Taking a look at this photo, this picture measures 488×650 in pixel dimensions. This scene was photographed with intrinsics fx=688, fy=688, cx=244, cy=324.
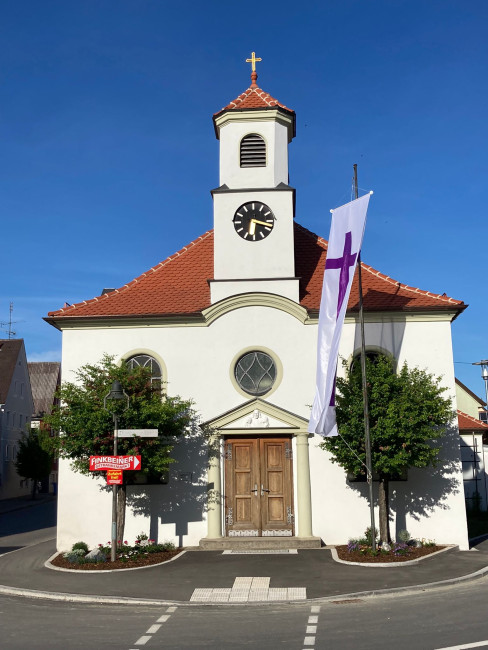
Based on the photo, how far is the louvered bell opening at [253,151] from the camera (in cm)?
2150

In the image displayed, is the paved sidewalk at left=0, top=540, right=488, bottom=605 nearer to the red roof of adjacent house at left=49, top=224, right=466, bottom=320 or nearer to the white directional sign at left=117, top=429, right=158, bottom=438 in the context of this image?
the white directional sign at left=117, top=429, right=158, bottom=438

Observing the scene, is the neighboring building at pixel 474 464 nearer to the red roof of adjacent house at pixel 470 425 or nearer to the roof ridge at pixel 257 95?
the red roof of adjacent house at pixel 470 425

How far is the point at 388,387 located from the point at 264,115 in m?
9.71

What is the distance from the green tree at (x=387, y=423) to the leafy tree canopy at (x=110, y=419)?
4239 mm

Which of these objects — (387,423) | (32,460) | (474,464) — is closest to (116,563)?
(387,423)

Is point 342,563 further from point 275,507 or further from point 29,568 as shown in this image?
point 29,568

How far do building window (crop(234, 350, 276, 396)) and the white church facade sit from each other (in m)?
0.04

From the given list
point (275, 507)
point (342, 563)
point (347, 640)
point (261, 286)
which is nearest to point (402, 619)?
point (347, 640)

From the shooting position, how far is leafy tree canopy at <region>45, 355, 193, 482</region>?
17031 mm

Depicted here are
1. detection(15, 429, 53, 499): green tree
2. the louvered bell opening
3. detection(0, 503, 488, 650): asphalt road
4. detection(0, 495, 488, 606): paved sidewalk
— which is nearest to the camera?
detection(0, 503, 488, 650): asphalt road

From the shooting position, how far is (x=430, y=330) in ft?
65.4

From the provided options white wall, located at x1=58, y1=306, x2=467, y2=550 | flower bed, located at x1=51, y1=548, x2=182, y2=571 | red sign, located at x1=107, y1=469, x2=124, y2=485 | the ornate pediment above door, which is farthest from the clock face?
flower bed, located at x1=51, y1=548, x2=182, y2=571

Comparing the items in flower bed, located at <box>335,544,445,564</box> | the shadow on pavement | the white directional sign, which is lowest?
the shadow on pavement

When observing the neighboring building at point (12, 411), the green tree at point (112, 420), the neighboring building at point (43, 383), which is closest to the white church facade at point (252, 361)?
the green tree at point (112, 420)
